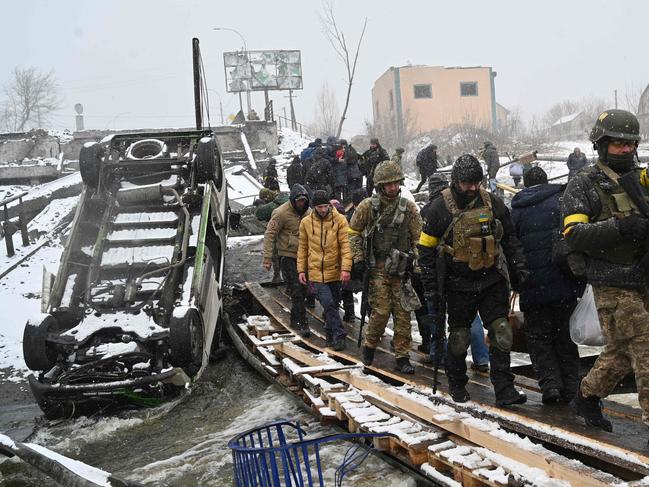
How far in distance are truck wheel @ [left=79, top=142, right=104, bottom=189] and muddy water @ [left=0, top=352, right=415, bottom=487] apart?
9.69ft

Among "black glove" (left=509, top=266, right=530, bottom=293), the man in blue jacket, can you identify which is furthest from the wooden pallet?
"black glove" (left=509, top=266, right=530, bottom=293)

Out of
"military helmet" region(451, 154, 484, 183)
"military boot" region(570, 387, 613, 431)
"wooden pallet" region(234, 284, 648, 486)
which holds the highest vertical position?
"military helmet" region(451, 154, 484, 183)

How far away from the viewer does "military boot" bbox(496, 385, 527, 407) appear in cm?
501

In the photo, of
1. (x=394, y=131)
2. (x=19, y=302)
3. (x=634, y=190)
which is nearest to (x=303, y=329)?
(x=634, y=190)

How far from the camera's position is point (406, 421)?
524 cm

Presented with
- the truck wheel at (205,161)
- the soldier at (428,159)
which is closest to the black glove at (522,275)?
the truck wheel at (205,161)

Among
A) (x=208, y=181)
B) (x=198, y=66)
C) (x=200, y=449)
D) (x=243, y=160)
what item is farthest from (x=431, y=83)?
(x=200, y=449)

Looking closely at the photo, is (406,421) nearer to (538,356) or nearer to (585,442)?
(538,356)

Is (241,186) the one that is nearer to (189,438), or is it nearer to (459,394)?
(189,438)

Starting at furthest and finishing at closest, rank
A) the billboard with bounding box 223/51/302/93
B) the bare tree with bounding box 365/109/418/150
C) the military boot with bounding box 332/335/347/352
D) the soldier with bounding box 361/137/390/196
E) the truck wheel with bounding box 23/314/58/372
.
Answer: the bare tree with bounding box 365/109/418/150, the billboard with bounding box 223/51/302/93, the soldier with bounding box 361/137/390/196, the military boot with bounding box 332/335/347/352, the truck wheel with bounding box 23/314/58/372

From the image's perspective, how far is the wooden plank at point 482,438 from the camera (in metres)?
3.76

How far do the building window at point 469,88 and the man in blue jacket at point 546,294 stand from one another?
5187 cm

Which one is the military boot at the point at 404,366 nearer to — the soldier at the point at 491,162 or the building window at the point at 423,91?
the soldier at the point at 491,162

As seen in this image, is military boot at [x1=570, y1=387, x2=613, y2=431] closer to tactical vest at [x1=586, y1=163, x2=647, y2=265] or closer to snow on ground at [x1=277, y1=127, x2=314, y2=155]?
tactical vest at [x1=586, y1=163, x2=647, y2=265]
